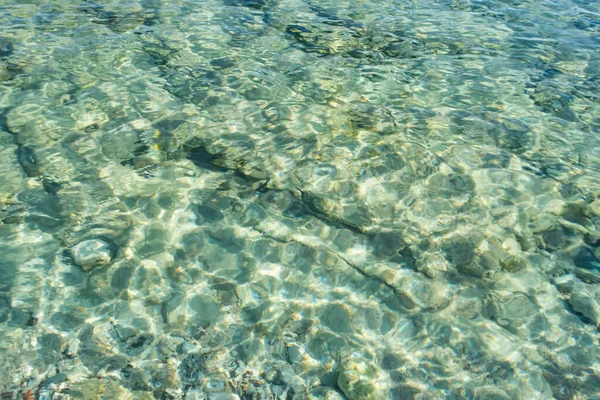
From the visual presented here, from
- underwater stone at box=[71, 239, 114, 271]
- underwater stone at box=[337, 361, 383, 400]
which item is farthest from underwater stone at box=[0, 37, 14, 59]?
underwater stone at box=[337, 361, 383, 400]

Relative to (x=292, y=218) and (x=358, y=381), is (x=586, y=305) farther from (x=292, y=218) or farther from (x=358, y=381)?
(x=292, y=218)

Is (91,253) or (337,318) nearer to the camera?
(337,318)

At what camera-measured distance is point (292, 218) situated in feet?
15.8

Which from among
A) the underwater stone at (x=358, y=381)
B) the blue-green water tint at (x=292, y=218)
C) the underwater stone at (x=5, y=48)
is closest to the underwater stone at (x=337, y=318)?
the blue-green water tint at (x=292, y=218)

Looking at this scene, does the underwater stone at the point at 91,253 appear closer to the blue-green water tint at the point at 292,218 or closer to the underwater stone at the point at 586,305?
the blue-green water tint at the point at 292,218

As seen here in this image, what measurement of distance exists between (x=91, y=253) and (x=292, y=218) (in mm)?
1715

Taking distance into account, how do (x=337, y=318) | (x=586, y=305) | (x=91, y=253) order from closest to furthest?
(x=337, y=318) < (x=586, y=305) < (x=91, y=253)

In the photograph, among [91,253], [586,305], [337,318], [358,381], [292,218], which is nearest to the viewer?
[358,381]

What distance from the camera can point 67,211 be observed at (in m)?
Answer: 4.69

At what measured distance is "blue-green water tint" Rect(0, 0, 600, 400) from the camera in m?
3.66

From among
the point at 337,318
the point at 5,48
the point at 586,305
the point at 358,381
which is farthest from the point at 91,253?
the point at 5,48

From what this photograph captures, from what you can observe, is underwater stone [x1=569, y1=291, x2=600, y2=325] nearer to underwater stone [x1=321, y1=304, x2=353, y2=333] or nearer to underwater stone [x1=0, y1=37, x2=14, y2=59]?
underwater stone [x1=321, y1=304, x2=353, y2=333]

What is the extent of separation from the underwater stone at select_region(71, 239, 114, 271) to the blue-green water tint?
2 cm

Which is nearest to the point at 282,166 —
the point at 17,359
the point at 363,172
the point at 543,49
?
the point at 363,172
